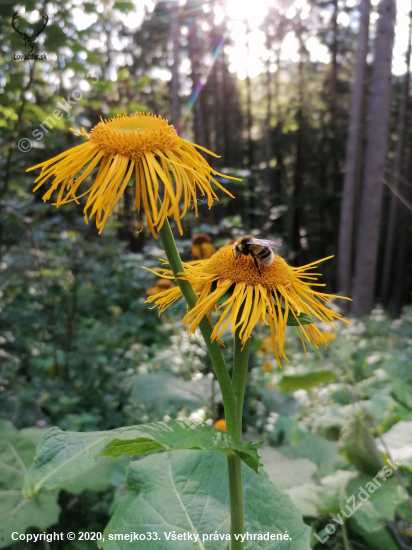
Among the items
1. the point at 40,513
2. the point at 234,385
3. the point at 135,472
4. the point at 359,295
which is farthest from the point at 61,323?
the point at 359,295

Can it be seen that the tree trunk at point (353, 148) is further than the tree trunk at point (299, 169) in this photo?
No

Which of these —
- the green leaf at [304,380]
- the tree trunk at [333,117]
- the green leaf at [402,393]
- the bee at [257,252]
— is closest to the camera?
the bee at [257,252]

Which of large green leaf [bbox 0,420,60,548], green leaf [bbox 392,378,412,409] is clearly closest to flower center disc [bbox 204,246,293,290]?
large green leaf [bbox 0,420,60,548]

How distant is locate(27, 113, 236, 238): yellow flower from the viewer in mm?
764

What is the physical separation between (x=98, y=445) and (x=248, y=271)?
509 mm

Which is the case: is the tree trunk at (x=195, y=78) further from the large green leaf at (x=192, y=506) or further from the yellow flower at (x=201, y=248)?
the large green leaf at (x=192, y=506)

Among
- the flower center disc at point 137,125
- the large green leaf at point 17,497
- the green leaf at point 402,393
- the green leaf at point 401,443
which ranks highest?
the flower center disc at point 137,125

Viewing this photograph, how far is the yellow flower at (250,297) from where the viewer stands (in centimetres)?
83

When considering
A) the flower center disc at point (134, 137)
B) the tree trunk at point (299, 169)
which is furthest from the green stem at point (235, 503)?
the tree trunk at point (299, 169)

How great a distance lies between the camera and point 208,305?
83 cm

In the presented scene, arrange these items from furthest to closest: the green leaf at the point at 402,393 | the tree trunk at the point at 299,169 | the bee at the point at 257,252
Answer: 1. the tree trunk at the point at 299,169
2. the green leaf at the point at 402,393
3. the bee at the point at 257,252

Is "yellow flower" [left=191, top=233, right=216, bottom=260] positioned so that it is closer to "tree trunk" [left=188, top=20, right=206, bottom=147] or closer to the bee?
the bee

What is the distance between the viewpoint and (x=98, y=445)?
61cm

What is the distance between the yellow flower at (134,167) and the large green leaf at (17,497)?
4.02 feet
